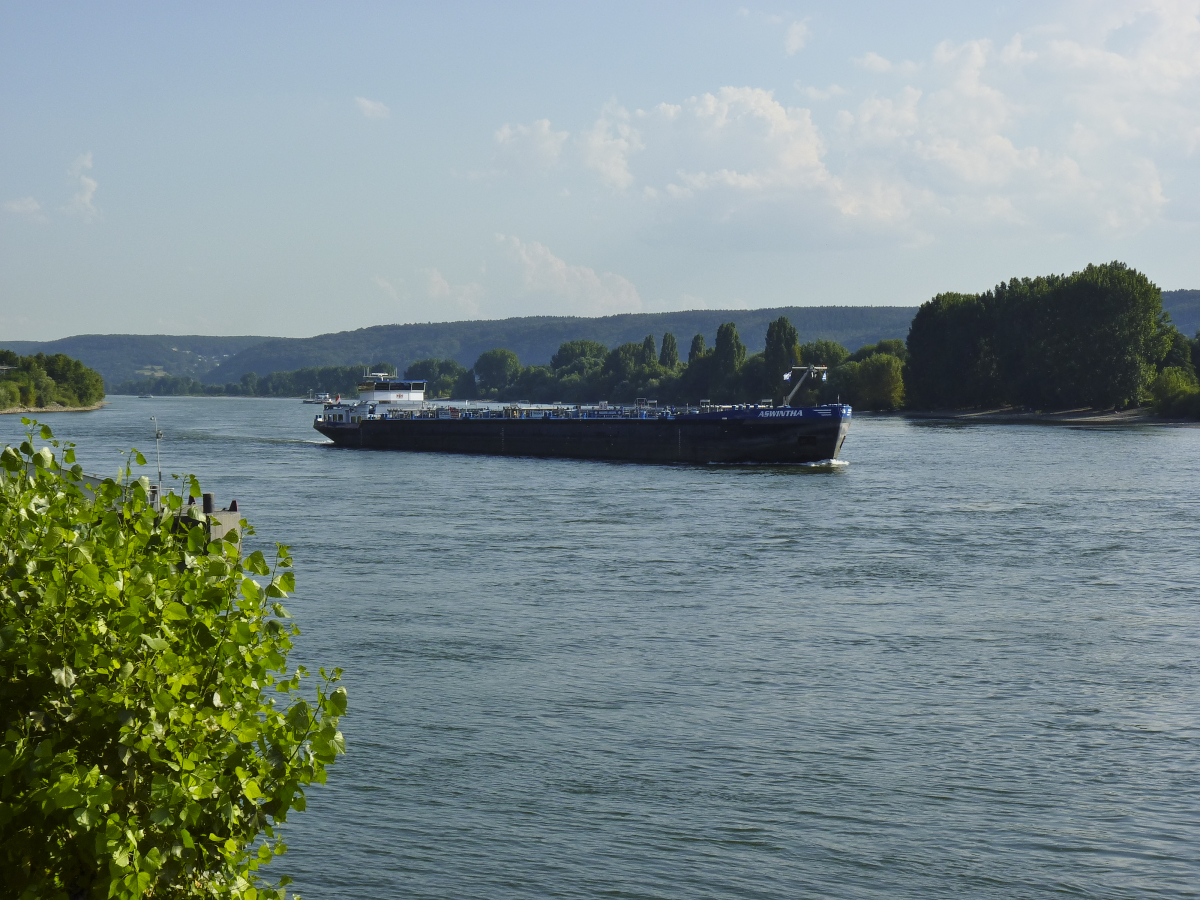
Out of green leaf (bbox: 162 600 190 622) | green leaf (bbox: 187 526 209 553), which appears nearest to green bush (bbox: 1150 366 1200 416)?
green leaf (bbox: 187 526 209 553)

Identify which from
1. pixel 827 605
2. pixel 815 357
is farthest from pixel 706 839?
pixel 815 357

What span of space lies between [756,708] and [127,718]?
15.2 meters

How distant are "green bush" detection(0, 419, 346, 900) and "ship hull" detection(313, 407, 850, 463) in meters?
69.3

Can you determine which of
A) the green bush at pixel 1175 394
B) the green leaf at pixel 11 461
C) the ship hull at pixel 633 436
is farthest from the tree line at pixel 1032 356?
the green leaf at pixel 11 461

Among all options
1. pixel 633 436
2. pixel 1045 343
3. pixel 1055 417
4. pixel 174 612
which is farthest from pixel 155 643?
pixel 1045 343

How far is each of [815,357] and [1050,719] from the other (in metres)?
182

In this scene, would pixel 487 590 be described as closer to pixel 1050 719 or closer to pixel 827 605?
pixel 827 605

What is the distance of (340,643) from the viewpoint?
82.7 ft

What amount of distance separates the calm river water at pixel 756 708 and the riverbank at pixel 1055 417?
9067 centimetres

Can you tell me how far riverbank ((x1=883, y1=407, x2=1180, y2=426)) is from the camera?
130875mm

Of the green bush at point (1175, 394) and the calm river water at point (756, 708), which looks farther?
the green bush at point (1175, 394)

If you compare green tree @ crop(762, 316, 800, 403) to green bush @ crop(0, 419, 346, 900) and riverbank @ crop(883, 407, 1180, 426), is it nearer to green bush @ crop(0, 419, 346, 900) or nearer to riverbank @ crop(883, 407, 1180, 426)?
riverbank @ crop(883, 407, 1180, 426)

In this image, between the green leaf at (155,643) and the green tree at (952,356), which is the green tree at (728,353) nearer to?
the green tree at (952,356)

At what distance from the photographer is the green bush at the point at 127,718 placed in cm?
672
